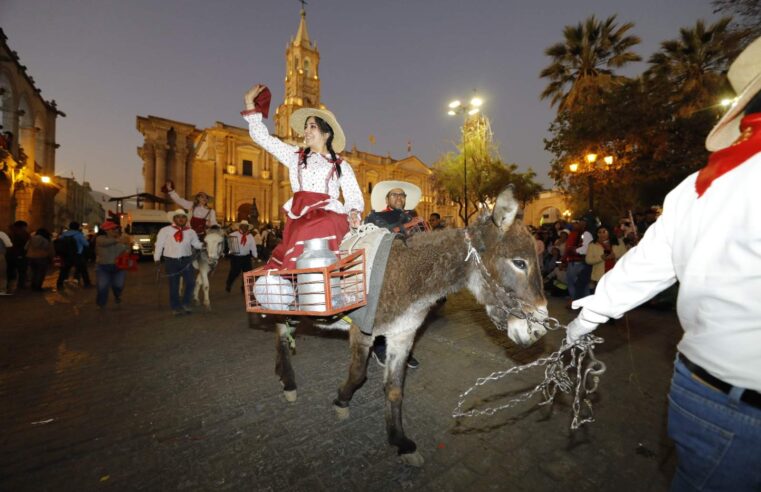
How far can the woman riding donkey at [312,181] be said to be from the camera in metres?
2.77

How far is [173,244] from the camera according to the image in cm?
747

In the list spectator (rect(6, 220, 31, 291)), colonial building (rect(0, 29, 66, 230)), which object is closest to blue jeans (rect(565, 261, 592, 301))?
spectator (rect(6, 220, 31, 291))

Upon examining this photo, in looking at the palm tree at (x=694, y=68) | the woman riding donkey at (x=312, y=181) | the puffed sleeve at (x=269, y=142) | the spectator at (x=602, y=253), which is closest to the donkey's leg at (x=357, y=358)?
the woman riding donkey at (x=312, y=181)

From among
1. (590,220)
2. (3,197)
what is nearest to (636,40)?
(590,220)

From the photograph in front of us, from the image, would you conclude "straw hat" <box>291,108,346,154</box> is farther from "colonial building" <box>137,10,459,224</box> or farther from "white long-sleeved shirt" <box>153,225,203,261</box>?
"colonial building" <box>137,10,459,224</box>

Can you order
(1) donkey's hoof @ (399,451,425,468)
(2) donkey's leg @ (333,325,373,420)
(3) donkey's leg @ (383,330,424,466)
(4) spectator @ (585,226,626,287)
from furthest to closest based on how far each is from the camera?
(4) spectator @ (585,226,626,287) < (2) donkey's leg @ (333,325,373,420) < (3) donkey's leg @ (383,330,424,466) < (1) donkey's hoof @ (399,451,425,468)

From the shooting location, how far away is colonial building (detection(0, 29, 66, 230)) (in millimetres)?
19188

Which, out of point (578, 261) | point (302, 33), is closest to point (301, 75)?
point (302, 33)

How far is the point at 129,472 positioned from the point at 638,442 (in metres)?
4.51

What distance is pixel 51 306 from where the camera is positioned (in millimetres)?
8477

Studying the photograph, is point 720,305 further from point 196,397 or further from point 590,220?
point 590,220

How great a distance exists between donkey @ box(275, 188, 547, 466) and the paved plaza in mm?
546

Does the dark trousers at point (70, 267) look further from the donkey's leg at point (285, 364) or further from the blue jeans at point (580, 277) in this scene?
the blue jeans at point (580, 277)

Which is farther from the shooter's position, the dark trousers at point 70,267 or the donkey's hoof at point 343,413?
the dark trousers at point 70,267
